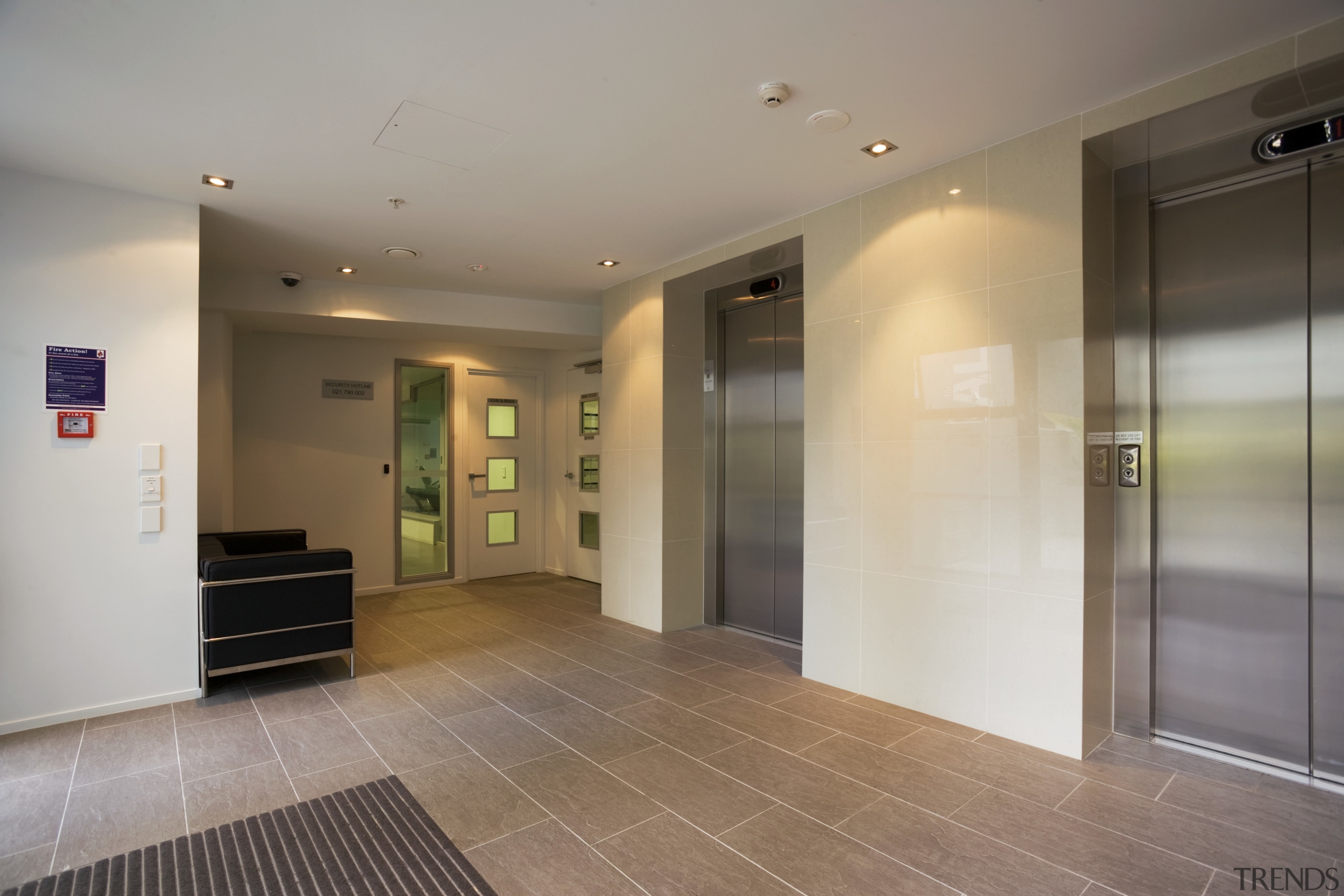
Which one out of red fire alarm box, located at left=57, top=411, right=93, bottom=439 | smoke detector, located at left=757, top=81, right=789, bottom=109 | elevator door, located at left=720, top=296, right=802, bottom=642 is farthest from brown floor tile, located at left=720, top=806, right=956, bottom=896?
red fire alarm box, located at left=57, top=411, right=93, bottom=439

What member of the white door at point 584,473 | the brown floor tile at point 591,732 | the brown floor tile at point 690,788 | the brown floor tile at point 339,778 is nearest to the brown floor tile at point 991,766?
the brown floor tile at point 690,788

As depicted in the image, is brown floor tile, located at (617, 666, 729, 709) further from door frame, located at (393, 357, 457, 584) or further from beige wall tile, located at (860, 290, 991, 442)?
door frame, located at (393, 357, 457, 584)

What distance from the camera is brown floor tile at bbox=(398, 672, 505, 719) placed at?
3633mm

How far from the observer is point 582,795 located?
2689 millimetres

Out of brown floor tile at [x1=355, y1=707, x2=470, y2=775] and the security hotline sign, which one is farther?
the security hotline sign

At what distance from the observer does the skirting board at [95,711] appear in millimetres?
3348

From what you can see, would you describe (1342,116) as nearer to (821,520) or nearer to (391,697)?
(821,520)

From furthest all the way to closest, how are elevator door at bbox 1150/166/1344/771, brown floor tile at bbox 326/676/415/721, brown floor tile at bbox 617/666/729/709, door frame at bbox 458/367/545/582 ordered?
door frame at bbox 458/367/545/582 < brown floor tile at bbox 617/666/729/709 < brown floor tile at bbox 326/676/415/721 < elevator door at bbox 1150/166/1344/771

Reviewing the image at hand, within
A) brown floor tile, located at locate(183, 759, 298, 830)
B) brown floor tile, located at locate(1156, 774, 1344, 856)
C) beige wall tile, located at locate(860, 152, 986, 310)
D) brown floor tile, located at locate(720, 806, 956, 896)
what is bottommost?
brown floor tile, located at locate(183, 759, 298, 830)

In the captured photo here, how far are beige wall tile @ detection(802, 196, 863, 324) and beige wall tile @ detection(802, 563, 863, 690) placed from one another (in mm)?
1541

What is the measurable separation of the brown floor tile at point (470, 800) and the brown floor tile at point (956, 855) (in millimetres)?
1230

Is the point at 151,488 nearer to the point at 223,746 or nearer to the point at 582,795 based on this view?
the point at 223,746

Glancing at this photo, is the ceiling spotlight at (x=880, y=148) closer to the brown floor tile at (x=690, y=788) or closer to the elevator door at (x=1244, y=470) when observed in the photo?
the elevator door at (x=1244, y=470)

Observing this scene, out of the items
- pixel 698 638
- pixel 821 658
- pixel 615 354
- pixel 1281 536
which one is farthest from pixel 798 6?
pixel 698 638
